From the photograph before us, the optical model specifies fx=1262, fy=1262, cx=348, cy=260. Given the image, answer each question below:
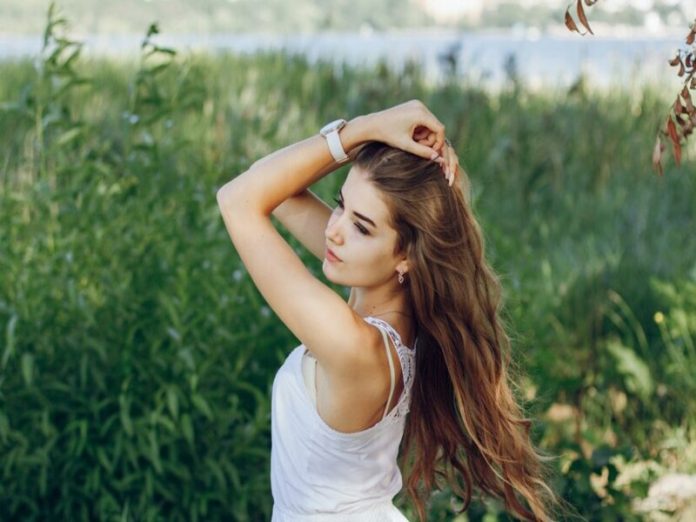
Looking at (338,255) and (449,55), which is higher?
(338,255)

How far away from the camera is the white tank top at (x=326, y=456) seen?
2.43m

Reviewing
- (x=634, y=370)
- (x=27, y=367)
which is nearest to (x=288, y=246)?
(x=27, y=367)

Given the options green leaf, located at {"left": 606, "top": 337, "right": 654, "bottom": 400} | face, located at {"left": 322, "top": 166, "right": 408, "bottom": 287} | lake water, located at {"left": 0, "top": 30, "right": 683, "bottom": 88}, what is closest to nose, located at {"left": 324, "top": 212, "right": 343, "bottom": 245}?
face, located at {"left": 322, "top": 166, "right": 408, "bottom": 287}

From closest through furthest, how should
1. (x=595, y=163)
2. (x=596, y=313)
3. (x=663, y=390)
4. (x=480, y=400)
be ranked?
(x=480, y=400), (x=663, y=390), (x=596, y=313), (x=595, y=163)

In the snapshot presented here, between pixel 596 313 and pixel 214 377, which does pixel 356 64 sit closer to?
pixel 596 313

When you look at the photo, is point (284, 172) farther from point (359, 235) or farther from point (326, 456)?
point (326, 456)

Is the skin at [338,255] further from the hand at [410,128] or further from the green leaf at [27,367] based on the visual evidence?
the green leaf at [27,367]

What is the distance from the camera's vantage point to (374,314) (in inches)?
98.7

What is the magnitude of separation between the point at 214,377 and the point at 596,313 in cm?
244

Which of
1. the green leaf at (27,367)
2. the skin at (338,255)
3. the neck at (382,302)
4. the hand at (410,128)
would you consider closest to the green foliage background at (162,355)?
the green leaf at (27,367)

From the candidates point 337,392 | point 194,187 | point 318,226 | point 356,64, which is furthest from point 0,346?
point 356,64

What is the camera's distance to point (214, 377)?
3795mm

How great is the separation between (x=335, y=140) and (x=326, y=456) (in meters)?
0.61

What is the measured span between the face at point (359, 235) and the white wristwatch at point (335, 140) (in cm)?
7
